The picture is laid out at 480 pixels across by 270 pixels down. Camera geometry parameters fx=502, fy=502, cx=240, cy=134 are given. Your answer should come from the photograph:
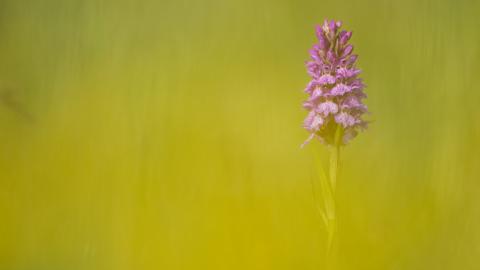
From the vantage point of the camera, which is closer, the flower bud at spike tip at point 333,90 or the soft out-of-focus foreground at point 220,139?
the soft out-of-focus foreground at point 220,139

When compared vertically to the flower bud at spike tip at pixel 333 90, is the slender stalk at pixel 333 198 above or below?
below

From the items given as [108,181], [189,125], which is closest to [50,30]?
[189,125]

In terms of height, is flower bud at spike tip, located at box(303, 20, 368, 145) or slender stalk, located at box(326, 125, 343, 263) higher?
flower bud at spike tip, located at box(303, 20, 368, 145)

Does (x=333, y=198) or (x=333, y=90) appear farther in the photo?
(x=333, y=90)

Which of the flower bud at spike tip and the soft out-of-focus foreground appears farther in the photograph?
the flower bud at spike tip

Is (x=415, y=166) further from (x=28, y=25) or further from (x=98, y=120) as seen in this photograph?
(x=28, y=25)

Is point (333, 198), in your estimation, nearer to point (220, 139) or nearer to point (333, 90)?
point (333, 90)

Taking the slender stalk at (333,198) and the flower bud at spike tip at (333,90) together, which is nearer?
the slender stalk at (333,198)

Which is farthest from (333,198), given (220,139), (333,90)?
(220,139)
